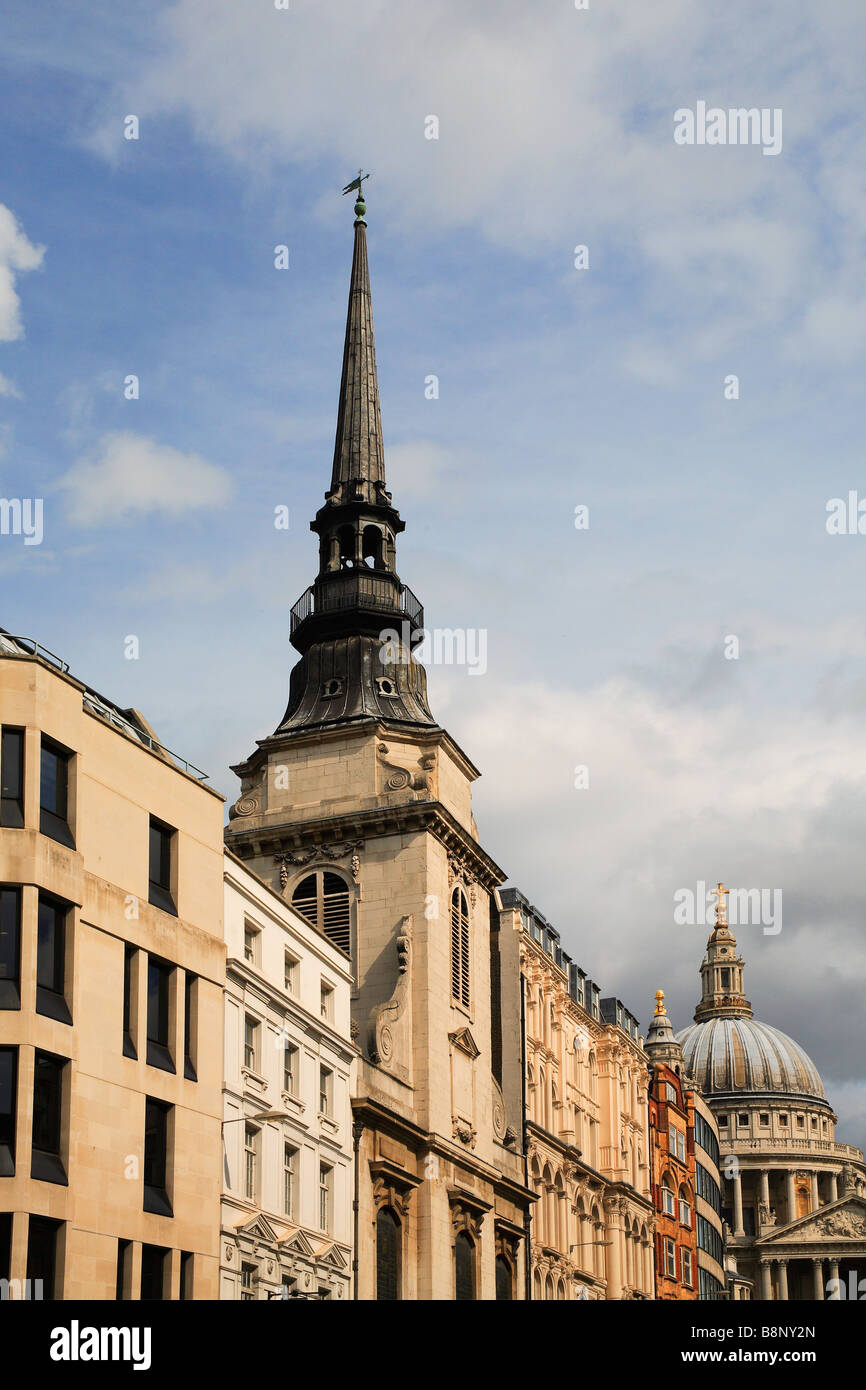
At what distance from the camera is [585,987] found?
307 feet

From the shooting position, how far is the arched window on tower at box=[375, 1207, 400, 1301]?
190ft

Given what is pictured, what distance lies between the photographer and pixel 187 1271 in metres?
43.2

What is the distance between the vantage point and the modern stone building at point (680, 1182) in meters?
103

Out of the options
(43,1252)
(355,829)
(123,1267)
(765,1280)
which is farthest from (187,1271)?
(765,1280)

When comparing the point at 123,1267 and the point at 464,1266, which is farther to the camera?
the point at 464,1266

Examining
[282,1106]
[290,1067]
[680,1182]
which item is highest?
[680,1182]

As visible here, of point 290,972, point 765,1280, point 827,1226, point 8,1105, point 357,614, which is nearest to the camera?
point 8,1105

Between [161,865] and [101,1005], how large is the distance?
17.8 ft

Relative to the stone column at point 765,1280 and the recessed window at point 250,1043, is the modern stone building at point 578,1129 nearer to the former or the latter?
the recessed window at point 250,1043

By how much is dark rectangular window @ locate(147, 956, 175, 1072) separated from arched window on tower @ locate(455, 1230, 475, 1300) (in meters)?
23.9

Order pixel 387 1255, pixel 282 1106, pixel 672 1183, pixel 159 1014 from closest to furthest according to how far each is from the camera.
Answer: pixel 159 1014 → pixel 282 1106 → pixel 387 1255 → pixel 672 1183

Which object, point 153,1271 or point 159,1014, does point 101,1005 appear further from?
point 153,1271

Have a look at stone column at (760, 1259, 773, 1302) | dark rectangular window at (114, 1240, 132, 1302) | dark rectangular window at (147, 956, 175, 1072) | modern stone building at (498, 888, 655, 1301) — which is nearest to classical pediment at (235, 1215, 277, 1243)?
dark rectangular window at (147, 956, 175, 1072)
